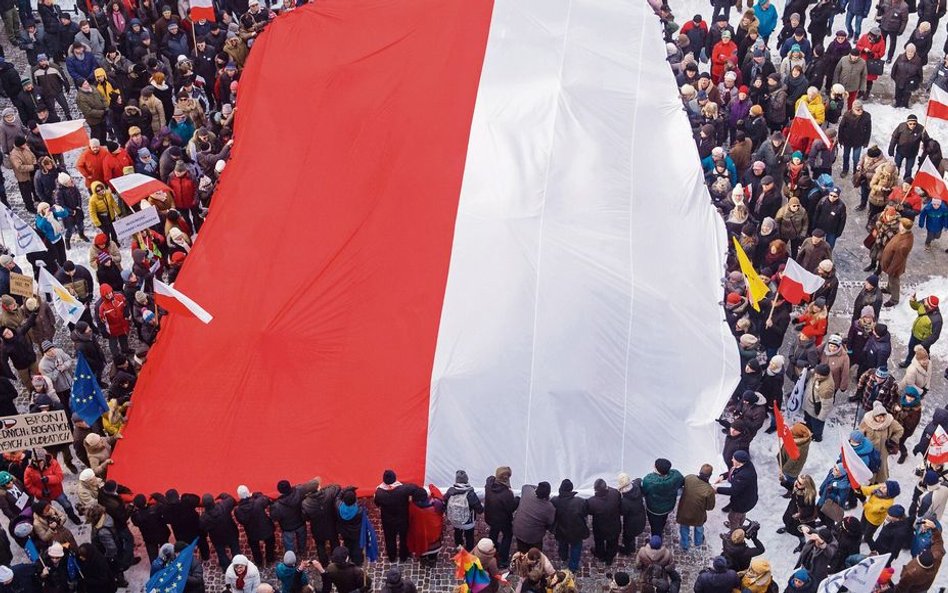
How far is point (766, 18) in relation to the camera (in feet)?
66.1

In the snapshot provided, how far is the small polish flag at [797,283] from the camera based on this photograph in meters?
14.3

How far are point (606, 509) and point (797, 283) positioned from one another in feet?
13.2

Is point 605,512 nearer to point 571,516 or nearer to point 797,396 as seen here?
point 571,516

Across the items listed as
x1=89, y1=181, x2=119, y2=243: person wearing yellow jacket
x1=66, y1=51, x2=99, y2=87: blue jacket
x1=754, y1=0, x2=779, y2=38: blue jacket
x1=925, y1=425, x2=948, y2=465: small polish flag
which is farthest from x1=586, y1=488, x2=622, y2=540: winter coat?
x1=66, y1=51, x2=99, y2=87: blue jacket

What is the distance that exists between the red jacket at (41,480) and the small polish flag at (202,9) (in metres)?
8.93

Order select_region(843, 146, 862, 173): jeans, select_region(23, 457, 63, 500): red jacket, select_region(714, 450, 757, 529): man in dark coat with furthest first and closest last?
select_region(843, 146, 862, 173): jeans → select_region(23, 457, 63, 500): red jacket → select_region(714, 450, 757, 529): man in dark coat

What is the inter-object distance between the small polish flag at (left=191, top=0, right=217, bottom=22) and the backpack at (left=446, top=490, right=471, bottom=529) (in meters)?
10.3

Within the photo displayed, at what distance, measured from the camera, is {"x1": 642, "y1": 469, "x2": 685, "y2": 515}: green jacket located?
12.3 meters

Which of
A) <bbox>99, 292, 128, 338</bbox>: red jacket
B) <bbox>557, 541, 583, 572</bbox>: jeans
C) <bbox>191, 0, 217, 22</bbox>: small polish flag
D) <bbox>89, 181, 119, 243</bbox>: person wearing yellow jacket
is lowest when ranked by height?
<bbox>557, 541, 583, 572</bbox>: jeans

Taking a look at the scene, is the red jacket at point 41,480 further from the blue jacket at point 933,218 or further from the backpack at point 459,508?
the blue jacket at point 933,218

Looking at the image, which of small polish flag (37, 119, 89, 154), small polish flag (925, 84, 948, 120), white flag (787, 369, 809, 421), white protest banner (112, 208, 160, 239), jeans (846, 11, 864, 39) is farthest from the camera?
jeans (846, 11, 864, 39)

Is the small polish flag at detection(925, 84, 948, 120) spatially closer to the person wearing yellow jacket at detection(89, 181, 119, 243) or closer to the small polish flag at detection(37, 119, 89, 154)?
the person wearing yellow jacket at detection(89, 181, 119, 243)

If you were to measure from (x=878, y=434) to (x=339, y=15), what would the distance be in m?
10.7

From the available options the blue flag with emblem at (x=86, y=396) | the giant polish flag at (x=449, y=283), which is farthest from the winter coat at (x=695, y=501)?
the blue flag with emblem at (x=86, y=396)
